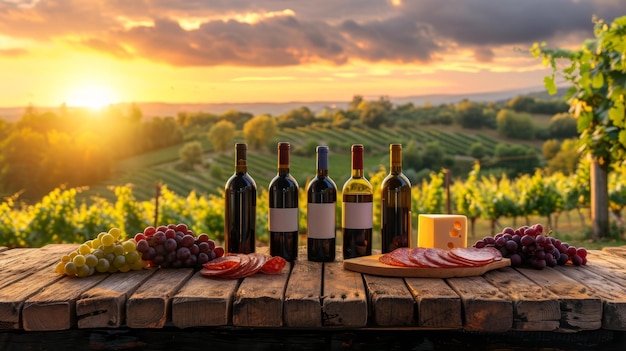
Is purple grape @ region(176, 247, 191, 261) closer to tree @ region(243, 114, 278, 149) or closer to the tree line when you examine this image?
the tree line

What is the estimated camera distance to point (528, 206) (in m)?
8.31

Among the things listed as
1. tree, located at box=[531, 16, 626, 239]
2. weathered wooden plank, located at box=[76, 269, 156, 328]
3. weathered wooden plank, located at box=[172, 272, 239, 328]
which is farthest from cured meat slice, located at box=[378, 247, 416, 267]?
tree, located at box=[531, 16, 626, 239]

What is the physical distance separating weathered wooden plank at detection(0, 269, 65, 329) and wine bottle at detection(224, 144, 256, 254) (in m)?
0.60

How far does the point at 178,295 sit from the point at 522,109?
1089 inches

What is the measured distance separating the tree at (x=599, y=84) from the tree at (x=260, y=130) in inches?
779

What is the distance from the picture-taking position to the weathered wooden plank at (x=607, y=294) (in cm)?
187

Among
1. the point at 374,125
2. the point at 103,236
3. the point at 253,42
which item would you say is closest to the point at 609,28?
the point at 103,236

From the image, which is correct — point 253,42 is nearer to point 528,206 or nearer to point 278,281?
point 528,206

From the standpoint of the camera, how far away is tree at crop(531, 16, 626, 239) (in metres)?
5.15

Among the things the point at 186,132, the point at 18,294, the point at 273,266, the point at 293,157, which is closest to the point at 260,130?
the point at 293,157

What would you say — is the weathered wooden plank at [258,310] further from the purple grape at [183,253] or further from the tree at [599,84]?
the tree at [599,84]

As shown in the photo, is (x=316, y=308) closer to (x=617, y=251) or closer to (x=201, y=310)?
(x=201, y=310)

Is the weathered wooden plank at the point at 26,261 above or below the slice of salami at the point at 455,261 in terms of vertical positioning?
below

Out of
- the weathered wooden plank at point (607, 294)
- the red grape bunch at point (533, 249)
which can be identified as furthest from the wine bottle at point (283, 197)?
the weathered wooden plank at point (607, 294)
